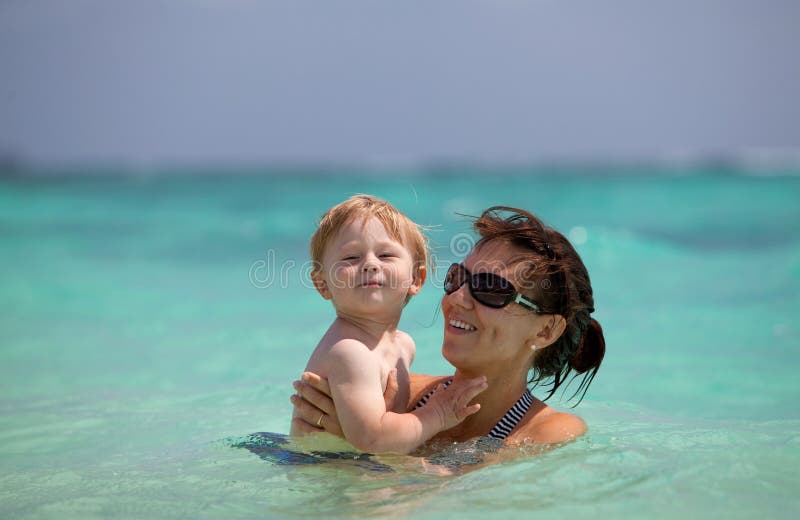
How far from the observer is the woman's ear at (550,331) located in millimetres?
4004

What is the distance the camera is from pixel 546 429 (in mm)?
3945

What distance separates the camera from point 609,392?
697 cm

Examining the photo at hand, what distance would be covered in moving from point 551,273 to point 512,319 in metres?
0.29

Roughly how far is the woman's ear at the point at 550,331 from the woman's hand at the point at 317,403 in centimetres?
73

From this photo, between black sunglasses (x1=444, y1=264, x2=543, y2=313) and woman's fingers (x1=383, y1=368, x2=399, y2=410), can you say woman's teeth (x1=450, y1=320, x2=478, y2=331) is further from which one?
woman's fingers (x1=383, y1=368, x2=399, y2=410)

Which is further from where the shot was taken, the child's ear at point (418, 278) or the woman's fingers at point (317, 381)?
the child's ear at point (418, 278)

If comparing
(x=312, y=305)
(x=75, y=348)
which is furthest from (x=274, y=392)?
(x=312, y=305)

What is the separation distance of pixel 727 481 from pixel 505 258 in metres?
1.46

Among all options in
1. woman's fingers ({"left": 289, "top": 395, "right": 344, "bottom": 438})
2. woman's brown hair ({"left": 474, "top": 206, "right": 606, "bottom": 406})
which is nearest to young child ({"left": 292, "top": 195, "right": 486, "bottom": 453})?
woman's fingers ({"left": 289, "top": 395, "right": 344, "bottom": 438})

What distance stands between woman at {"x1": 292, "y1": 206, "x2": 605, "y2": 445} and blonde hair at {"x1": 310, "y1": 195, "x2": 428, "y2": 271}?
0.31 meters

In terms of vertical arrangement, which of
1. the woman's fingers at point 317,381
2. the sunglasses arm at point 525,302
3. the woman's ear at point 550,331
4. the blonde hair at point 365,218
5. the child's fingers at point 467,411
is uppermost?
the blonde hair at point 365,218

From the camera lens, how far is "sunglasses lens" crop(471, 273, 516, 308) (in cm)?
393

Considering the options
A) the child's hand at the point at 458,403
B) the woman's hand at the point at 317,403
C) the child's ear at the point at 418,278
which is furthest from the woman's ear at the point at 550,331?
the woman's hand at the point at 317,403

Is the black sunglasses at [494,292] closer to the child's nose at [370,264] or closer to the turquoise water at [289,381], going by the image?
the child's nose at [370,264]
